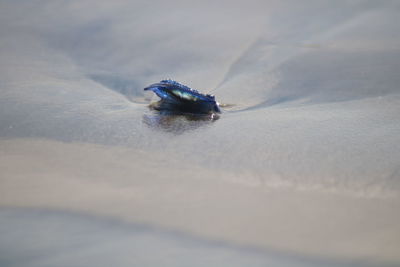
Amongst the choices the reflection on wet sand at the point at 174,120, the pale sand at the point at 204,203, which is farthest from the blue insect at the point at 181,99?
the pale sand at the point at 204,203

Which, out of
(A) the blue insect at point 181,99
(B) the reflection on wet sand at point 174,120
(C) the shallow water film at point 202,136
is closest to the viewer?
(C) the shallow water film at point 202,136

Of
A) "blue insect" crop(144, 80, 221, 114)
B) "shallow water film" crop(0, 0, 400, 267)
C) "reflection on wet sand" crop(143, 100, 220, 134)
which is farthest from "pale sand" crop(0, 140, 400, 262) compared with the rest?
"blue insect" crop(144, 80, 221, 114)

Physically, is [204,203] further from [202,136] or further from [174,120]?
[174,120]

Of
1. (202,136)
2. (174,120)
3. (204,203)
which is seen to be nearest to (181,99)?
(174,120)

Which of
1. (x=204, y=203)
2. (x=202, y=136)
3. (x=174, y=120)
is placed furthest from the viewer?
(x=174, y=120)

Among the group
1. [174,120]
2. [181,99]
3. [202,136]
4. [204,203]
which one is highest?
[181,99]

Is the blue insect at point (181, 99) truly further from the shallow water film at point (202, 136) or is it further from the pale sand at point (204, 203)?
the pale sand at point (204, 203)
